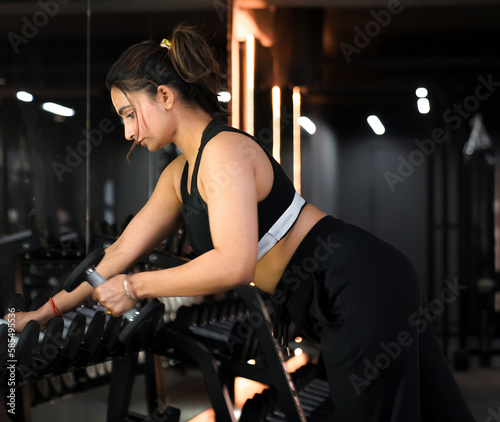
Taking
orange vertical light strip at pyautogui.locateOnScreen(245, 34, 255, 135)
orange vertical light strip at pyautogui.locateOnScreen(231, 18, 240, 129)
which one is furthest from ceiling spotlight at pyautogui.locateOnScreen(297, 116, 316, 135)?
orange vertical light strip at pyautogui.locateOnScreen(231, 18, 240, 129)

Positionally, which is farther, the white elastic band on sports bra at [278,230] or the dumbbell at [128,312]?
the white elastic band on sports bra at [278,230]

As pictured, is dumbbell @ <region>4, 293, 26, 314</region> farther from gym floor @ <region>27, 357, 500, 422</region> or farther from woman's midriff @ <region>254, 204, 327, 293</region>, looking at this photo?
gym floor @ <region>27, 357, 500, 422</region>

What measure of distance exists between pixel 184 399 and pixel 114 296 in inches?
86.4

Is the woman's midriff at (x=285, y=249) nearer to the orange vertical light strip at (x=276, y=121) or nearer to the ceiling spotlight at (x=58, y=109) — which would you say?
the ceiling spotlight at (x=58, y=109)

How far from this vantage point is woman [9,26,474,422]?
4.28 feet

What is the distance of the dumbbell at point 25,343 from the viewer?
1.38 metres

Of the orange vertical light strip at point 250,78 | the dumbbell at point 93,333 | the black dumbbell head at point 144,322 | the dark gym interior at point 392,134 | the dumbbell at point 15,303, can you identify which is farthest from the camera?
the orange vertical light strip at point 250,78

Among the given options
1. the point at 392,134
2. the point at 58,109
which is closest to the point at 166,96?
the point at 58,109

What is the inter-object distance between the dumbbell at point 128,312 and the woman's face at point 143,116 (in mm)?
253

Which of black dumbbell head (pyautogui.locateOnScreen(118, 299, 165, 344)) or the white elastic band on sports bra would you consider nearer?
the white elastic band on sports bra

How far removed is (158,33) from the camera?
10.7ft

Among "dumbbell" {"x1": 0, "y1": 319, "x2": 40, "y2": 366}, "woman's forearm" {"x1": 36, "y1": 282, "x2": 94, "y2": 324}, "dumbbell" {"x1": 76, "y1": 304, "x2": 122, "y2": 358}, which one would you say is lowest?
"dumbbell" {"x1": 76, "y1": 304, "x2": 122, "y2": 358}

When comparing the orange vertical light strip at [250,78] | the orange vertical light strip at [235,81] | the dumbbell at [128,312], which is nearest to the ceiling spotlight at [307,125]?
the orange vertical light strip at [250,78]

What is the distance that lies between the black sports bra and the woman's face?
0.09m
